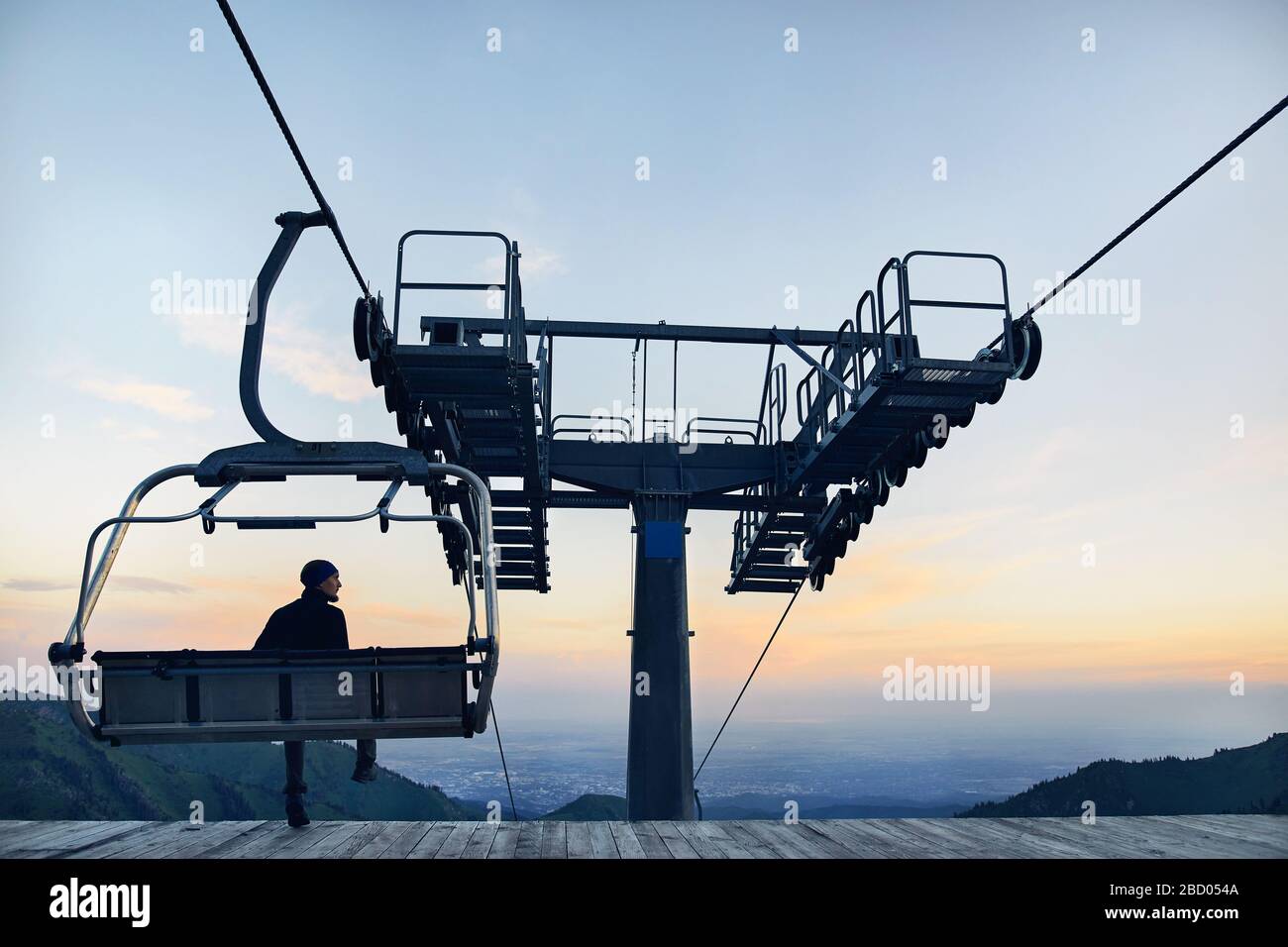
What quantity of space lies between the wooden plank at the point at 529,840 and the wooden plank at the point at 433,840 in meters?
0.52

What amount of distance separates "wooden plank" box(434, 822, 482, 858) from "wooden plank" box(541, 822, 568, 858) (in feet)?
1.73

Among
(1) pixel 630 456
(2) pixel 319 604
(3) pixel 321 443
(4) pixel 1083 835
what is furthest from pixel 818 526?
(3) pixel 321 443

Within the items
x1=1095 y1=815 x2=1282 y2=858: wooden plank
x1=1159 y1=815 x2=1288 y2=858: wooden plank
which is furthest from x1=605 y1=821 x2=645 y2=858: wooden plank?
x1=1159 y1=815 x2=1288 y2=858: wooden plank

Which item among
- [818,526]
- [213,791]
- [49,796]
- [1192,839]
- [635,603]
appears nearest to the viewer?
[1192,839]

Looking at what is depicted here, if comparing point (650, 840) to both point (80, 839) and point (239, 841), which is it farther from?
point (80, 839)

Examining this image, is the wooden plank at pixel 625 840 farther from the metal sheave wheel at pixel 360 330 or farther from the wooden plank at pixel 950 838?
the metal sheave wheel at pixel 360 330

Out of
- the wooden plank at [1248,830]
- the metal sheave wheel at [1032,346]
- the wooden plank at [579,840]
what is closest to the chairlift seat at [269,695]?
the wooden plank at [579,840]

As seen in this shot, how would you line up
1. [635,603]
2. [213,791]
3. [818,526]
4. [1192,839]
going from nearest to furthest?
1. [1192,839]
2. [635,603]
3. [818,526]
4. [213,791]

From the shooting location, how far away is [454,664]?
228 inches

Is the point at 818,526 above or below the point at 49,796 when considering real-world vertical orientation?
above

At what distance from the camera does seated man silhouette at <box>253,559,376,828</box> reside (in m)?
7.59
